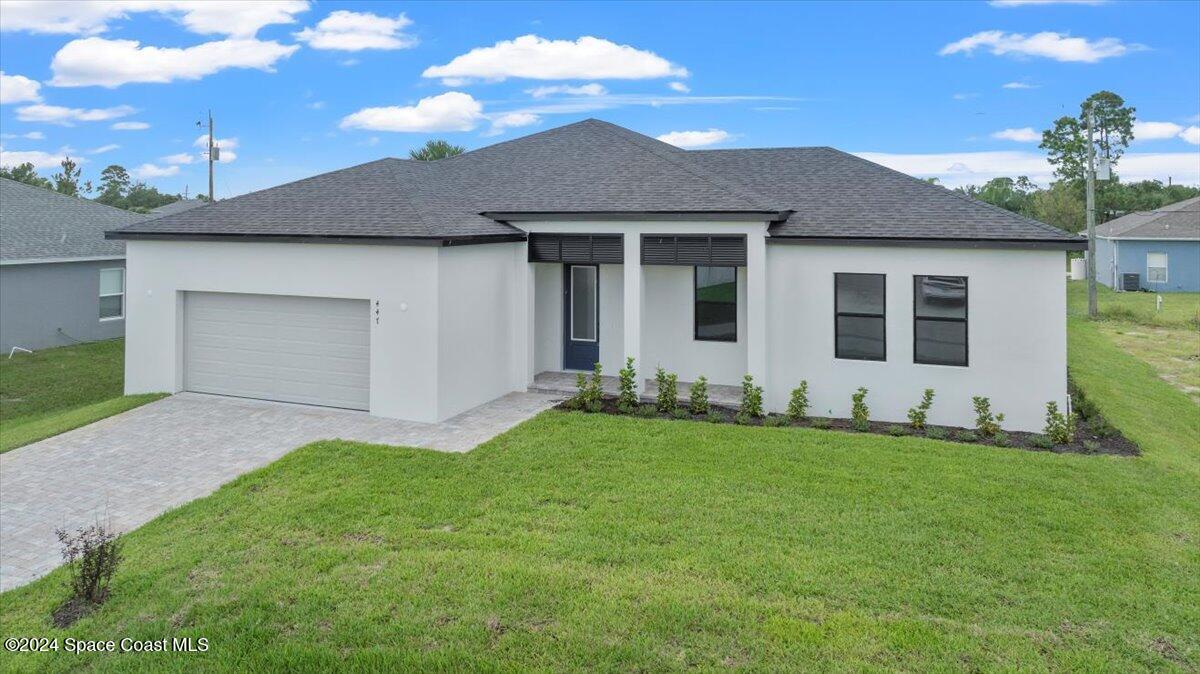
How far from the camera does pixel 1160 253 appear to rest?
35.9 m

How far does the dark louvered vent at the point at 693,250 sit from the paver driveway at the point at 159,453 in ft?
10.6

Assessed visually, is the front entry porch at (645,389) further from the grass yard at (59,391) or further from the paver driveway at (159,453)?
the grass yard at (59,391)

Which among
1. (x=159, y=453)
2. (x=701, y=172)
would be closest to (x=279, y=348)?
(x=159, y=453)

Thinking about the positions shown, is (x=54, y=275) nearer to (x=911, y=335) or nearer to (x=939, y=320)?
(x=911, y=335)

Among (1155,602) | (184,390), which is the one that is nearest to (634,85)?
(184,390)

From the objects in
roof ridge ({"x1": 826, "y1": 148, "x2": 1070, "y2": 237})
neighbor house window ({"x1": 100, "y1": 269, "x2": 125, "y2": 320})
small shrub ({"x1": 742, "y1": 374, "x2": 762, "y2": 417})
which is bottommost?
small shrub ({"x1": 742, "y1": 374, "x2": 762, "y2": 417})

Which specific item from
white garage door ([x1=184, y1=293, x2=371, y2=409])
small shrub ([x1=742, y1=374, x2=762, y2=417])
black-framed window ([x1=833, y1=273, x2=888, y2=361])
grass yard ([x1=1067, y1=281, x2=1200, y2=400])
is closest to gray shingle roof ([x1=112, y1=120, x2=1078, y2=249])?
black-framed window ([x1=833, y1=273, x2=888, y2=361])

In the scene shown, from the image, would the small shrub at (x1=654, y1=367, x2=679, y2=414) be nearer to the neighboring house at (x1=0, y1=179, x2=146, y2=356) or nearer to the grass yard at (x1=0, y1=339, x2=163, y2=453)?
the grass yard at (x1=0, y1=339, x2=163, y2=453)

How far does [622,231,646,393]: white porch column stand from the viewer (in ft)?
42.1

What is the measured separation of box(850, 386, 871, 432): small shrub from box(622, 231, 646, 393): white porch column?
3676mm

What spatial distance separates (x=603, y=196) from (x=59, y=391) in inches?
492

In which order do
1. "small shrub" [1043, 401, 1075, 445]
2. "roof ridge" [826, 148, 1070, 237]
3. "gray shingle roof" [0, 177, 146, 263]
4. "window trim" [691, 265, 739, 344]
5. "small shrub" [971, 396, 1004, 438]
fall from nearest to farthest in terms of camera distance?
"small shrub" [1043, 401, 1075, 445], "small shrub" [971, 396, 1004, 438], "roof ridge" [826, 148, 1070, 237], "window trim" [691, 265, 739, 344], "gray shingle roof" [0, 177, 146, 263]

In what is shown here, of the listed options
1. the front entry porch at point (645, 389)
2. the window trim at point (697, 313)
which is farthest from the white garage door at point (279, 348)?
the window trim at point (697, 313)

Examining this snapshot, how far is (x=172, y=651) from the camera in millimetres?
5023
